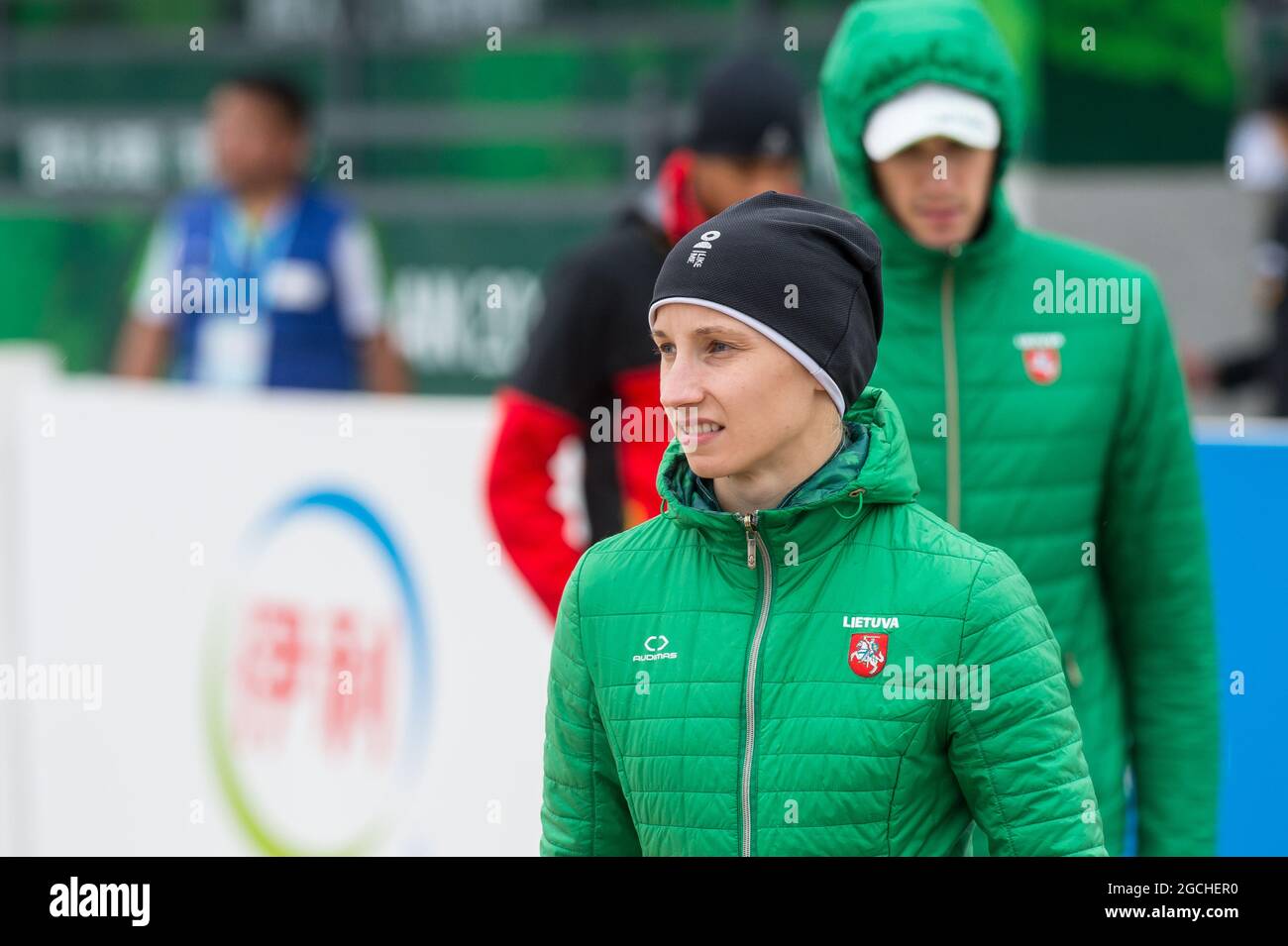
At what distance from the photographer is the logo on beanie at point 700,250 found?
7.36 feet

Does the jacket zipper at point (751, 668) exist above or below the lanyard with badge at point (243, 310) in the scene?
below

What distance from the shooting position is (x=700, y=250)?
2.25m

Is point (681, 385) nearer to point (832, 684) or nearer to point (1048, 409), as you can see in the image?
point (832, 684)

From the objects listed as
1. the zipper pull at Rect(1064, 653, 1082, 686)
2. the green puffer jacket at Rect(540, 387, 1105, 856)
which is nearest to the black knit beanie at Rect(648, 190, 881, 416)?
the green puffer jacket at Rect(540, 387, 1105, 856)

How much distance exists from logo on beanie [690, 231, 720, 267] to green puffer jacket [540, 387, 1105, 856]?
25 centimetres

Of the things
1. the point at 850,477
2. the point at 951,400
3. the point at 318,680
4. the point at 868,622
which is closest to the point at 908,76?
the point at 951,400

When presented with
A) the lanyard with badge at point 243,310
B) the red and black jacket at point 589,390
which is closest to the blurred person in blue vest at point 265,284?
the lanyard with badge at point 243,310

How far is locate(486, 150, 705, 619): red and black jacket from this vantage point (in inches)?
153

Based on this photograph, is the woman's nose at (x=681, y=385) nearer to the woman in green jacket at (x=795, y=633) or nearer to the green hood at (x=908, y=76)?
the woman in green jacket at (x=795, y=633)

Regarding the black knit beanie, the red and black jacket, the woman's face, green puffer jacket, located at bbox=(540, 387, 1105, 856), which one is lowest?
green puffer jacket, located at bbox=(540, 387, 1105, 856)

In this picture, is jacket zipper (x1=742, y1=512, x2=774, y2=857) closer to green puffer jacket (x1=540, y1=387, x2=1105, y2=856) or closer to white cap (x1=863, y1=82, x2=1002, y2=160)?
green puffer jacket (x1=540, y1=387, x2=1105, y2=856)

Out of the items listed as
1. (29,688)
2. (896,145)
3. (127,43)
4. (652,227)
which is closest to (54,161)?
(127,43)

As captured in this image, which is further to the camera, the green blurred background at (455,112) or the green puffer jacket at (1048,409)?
the green blurred background at (455,112)

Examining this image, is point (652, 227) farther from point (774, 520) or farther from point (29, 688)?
point (29, 688)
